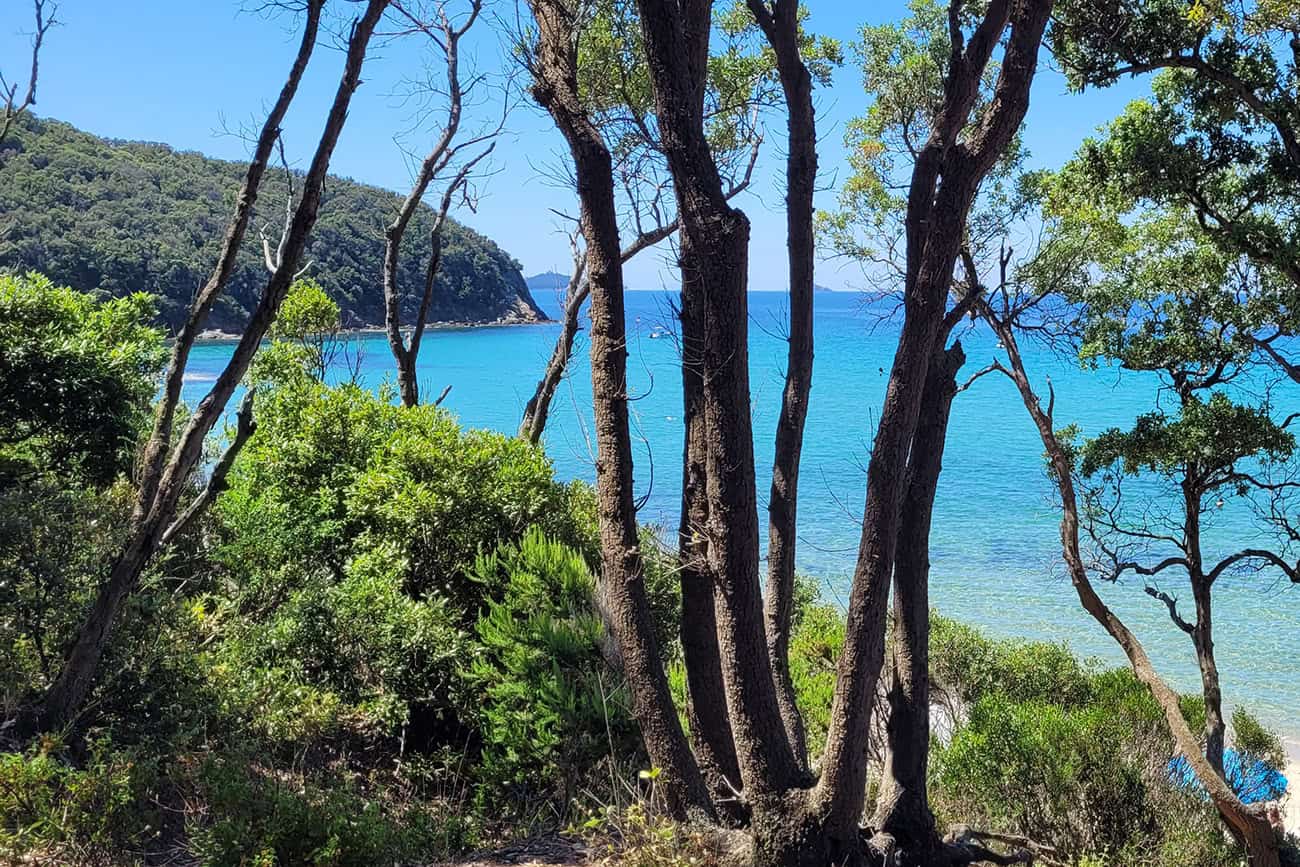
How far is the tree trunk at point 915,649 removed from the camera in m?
4.64

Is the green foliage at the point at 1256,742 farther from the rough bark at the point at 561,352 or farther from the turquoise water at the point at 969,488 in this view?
the rough bark at the point at 561,352

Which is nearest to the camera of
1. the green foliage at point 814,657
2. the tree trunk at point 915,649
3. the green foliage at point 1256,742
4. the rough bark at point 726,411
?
the rough bark at point 726,411

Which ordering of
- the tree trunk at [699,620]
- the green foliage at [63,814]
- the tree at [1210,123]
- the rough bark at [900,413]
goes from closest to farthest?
1. the rough bark at [900,413]
2. the green foliage at [63,814]
3. the tree trunk at [699,620]
4. the tree at [1210,123]

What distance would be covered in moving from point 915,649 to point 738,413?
1641mm

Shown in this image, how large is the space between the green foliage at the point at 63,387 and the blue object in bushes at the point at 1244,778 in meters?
9.75

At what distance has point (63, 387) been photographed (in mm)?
8734

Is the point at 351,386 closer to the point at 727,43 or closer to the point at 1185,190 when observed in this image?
the point at 727,43

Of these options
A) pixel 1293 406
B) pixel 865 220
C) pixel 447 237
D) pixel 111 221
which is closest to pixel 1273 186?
pixel 865 220

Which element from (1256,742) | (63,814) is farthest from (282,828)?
(1256,742)

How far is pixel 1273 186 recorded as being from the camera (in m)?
7.03

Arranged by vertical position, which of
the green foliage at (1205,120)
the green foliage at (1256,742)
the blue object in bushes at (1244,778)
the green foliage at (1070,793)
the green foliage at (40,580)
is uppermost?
the green foliage at (1205,120)

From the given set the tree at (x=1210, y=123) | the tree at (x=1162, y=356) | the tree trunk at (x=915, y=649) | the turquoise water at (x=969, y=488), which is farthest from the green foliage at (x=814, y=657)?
the tree at (x=1210, y=123)

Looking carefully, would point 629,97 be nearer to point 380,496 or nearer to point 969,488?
point 380,496

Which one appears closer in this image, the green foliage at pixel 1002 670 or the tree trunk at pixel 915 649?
the tree trunk at pixel 915 649
